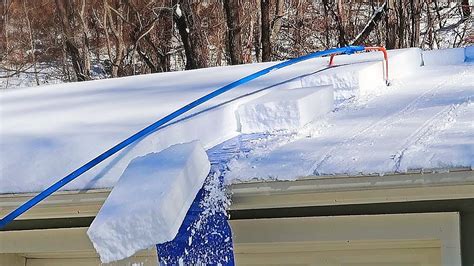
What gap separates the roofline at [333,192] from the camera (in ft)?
4.94

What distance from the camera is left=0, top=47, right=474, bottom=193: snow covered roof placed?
1636 mm

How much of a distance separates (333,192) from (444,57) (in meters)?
3.06

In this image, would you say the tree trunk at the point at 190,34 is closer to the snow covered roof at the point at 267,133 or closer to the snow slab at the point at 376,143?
the snow covered roof at the point at 267,133

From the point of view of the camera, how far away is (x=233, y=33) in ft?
34.0

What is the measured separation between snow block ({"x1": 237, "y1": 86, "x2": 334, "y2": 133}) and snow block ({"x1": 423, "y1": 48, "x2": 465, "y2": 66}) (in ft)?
7.39

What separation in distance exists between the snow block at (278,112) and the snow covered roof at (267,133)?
0.01m

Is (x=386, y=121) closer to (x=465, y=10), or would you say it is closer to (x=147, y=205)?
(x=147, y=205)

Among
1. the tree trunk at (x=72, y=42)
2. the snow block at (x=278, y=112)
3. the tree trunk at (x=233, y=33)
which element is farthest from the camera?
the tree trunk at (x=72, y=42)

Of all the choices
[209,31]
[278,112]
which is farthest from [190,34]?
[278,112]

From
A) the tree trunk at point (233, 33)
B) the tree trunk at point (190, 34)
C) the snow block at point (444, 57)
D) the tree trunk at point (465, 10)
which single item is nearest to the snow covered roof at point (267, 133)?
the snow block at point (444, 57)

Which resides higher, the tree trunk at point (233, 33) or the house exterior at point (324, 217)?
the tree trunk at point (233, 33)

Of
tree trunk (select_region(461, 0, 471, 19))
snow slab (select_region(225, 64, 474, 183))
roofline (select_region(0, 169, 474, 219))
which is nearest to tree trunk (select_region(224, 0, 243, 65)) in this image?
tree trunk (select_region(461, 0, 471, 19))

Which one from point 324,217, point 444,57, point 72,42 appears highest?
point 72,42

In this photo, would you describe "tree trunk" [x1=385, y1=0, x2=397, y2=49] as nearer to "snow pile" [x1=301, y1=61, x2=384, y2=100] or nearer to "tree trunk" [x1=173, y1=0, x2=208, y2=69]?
"tree trunk" [x1=173, y1=0, x2=208, y2=69]
